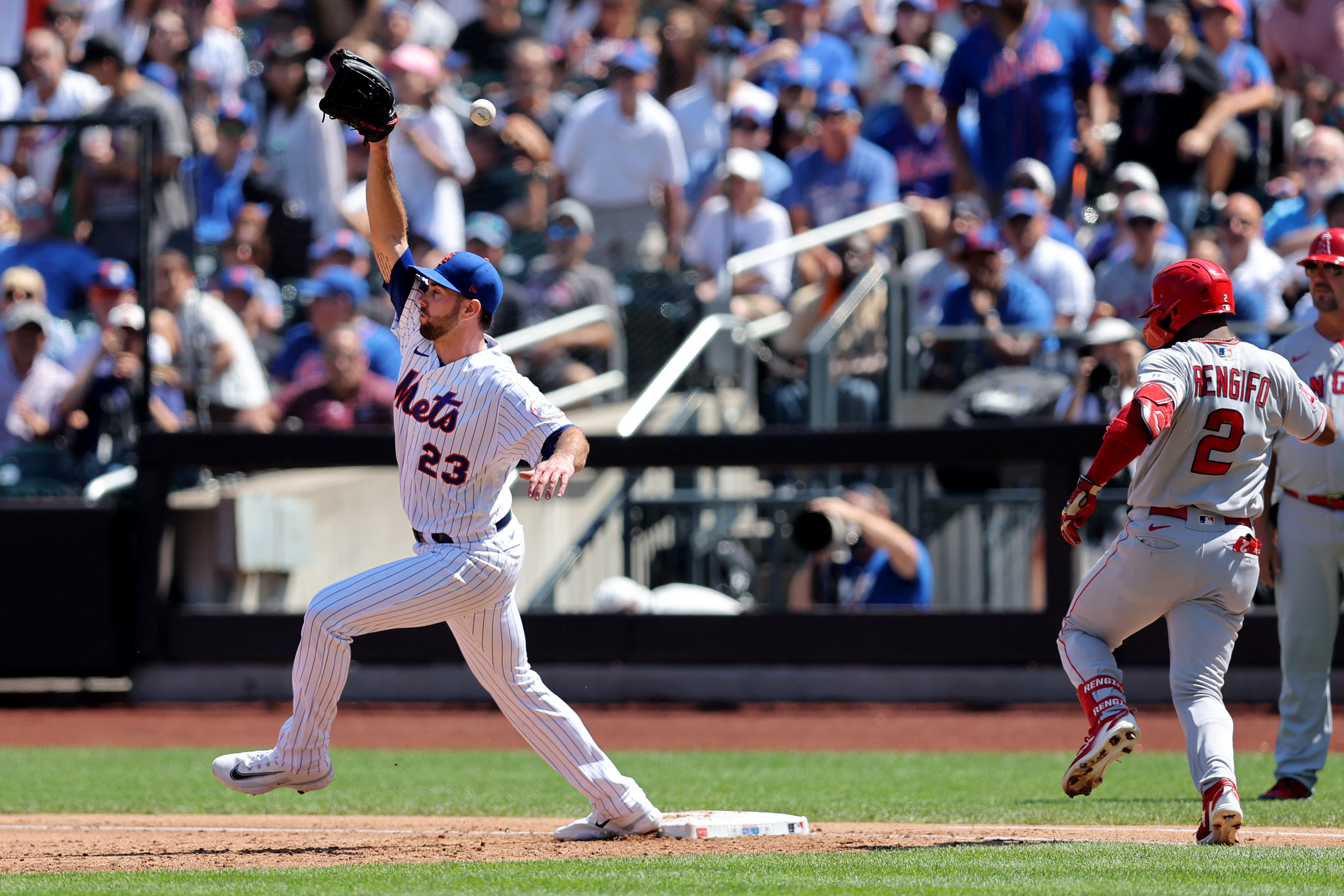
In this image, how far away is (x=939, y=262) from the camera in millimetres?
11969

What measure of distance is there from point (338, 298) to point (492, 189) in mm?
2579

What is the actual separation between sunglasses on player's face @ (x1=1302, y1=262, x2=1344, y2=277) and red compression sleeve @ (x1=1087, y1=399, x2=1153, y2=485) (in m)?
1.82

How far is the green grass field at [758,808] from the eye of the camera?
4.44 meters

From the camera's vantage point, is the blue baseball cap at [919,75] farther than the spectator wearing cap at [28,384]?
Yes

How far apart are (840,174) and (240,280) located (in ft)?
14.6

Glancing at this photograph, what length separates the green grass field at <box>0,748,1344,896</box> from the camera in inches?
175

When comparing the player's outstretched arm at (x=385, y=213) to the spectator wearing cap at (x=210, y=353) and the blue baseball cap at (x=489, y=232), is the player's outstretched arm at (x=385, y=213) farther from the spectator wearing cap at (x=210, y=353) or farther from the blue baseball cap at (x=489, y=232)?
the blue baseball cap at (x=489, y=232)

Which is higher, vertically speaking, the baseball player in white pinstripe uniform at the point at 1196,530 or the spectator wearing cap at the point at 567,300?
the spectator wearing cap at the point at 567,300

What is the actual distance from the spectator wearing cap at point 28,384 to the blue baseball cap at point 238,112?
3377mm

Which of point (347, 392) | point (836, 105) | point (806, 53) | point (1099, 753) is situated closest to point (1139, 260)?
point (836, 105)

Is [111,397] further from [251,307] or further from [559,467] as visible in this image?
[559,467]

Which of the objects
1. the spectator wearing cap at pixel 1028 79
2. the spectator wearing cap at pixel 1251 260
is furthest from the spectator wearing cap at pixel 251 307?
the spectator wearing cap at pixel 1251 260

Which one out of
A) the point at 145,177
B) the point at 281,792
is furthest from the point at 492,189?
the point at 281,792

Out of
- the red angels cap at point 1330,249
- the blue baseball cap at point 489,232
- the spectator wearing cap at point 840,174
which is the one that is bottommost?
the red angels cap at point 1330,249
